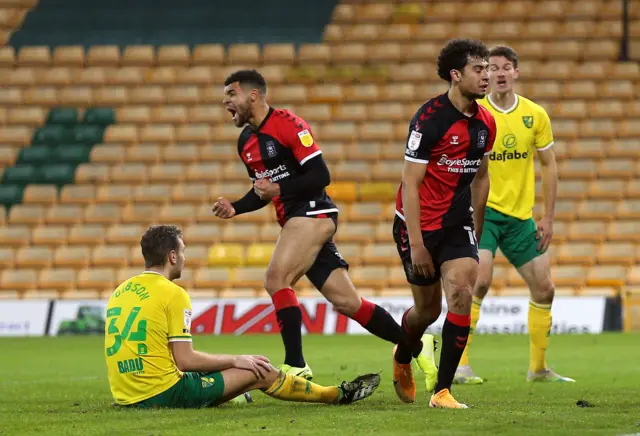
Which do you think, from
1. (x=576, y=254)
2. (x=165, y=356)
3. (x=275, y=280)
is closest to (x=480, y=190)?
(x=275, y=280)

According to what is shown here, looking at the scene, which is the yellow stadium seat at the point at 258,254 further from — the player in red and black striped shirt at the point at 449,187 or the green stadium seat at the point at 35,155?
the player in red and black striped shirt at the point at 449,187

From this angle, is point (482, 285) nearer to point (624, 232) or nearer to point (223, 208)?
point (223, 208)

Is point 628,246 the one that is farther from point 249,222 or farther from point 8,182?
point 8,182

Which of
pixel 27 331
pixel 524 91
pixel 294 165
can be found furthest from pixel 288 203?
pixel 524 91

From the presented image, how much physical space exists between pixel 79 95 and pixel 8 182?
2.25 m

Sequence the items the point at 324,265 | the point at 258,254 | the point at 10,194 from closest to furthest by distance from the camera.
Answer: the point at 324,265
the point at 258,254
the point at 10,194

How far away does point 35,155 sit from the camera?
19703 millimetres

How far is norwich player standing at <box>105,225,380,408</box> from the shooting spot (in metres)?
5.66

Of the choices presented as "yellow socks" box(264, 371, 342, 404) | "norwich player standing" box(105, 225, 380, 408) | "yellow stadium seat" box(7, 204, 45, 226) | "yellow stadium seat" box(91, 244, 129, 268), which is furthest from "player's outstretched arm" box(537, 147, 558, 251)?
"yellow stadium seat" box(7, 204, 45, 226)

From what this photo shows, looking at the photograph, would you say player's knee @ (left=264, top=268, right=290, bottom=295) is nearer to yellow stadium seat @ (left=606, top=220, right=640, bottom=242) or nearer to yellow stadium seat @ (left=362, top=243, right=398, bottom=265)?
yellow stadium seat @ (left=362, top=243, right=398, bottom=265)

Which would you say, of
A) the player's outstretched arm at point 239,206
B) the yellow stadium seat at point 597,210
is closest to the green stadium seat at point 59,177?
the yellow stadium seat at point 597,210

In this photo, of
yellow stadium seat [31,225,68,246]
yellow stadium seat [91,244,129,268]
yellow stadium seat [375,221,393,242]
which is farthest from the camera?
yellow stadium seat [31,225,68,246]

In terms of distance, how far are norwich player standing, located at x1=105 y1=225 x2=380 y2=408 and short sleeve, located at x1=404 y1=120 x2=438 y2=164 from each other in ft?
4.35

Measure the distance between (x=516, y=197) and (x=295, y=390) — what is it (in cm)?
287
